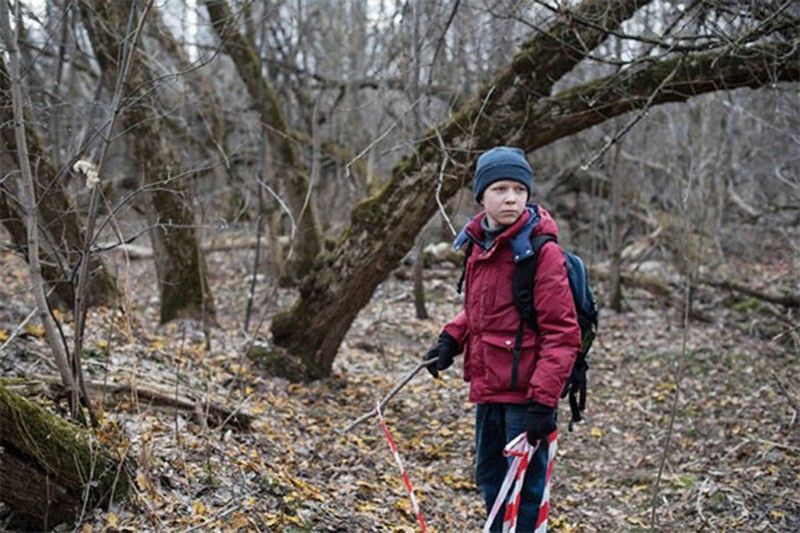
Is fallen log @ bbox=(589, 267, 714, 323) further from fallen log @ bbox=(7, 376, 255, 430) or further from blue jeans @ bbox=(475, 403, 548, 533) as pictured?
blue jeans @ bbox=(475, 403, 548, 533)

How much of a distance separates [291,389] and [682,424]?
3680mm

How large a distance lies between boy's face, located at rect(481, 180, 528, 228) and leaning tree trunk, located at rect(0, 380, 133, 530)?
215cm

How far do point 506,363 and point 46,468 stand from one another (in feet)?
7.08

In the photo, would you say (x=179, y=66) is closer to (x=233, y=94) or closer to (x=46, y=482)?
(x=233, y=94)

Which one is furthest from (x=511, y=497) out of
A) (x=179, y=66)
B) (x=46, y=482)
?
(x=179, y=66)

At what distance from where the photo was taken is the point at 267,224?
1375 cm

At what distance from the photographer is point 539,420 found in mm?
3629

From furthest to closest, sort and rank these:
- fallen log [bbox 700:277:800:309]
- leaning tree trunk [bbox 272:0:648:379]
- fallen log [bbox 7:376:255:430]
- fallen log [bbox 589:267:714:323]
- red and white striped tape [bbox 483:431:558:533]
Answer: fallen log [bbox 589:267:714:323] → fallen log [bbox 700:277:800:309] → leaning tree trunk [bbox 272:0:648:379] → fallen log [bbox 7:376:255:430] → red and white striped tape [bbox 483:431:558:533]

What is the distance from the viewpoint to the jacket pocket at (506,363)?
12.5 ft

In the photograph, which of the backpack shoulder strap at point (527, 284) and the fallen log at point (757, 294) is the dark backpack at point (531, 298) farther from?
the fallen log at point (757, 294)

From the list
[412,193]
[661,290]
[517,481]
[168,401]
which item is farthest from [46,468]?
[661,290]

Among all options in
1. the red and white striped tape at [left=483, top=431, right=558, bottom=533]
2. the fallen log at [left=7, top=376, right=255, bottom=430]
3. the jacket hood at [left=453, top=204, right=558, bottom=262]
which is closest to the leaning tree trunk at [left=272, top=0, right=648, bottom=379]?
the fallen log at [left=7, top=376, right=255, bottom=430]

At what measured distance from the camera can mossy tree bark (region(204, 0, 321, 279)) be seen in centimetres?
1184

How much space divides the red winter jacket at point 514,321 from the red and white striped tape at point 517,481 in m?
0.22
